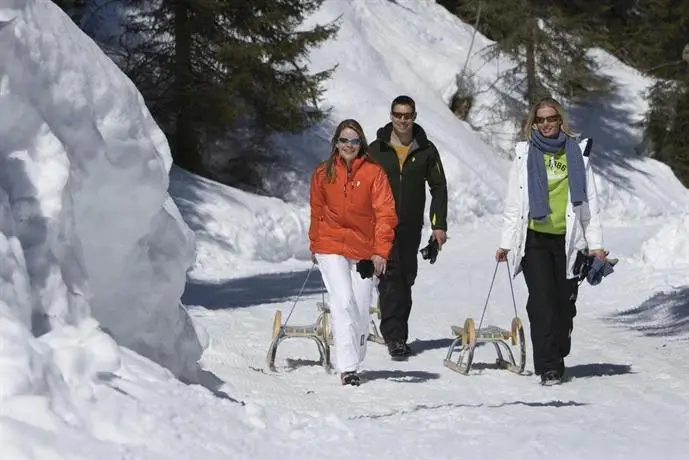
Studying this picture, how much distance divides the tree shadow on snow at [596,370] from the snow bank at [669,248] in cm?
753

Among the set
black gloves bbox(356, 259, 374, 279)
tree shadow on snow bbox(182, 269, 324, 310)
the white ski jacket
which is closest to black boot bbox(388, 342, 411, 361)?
the white ski jacket

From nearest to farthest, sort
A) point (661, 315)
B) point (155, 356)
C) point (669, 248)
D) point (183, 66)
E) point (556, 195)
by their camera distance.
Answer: point (155, 356), point (556, 195), point (661, 315), point (669, 248), point (183, 66)

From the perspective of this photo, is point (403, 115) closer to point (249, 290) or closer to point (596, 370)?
point (596, 370)

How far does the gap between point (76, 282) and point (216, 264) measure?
12.7 m

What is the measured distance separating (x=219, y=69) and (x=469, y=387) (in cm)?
1647

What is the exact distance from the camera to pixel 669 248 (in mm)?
16453

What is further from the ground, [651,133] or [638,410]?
[651,133]

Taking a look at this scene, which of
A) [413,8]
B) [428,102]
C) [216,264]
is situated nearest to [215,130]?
[216,264]

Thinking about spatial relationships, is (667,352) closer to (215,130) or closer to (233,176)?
(215,130)

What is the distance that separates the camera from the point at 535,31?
106ft

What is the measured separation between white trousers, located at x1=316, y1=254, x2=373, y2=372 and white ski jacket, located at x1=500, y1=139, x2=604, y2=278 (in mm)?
1007

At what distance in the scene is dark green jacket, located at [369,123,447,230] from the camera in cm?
904

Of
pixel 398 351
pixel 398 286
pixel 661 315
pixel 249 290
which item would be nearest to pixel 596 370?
pixel 398 351

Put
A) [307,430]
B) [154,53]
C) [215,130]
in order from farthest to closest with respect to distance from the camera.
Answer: [215,130]
[154,53]
[307,430]
